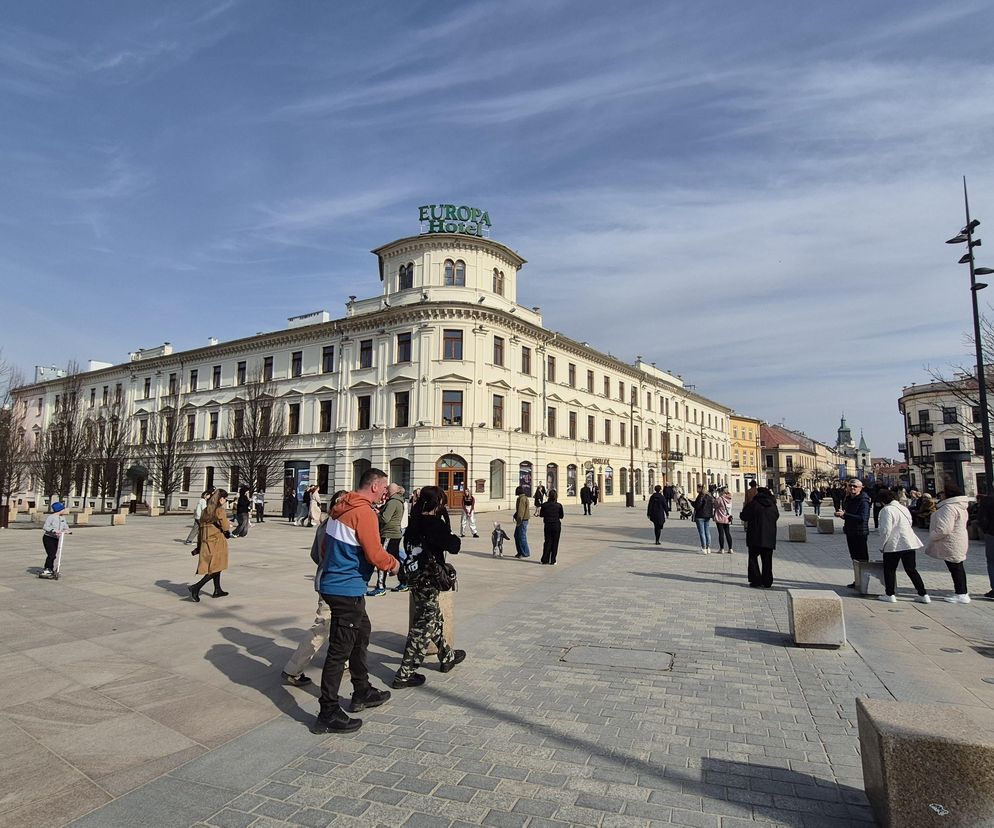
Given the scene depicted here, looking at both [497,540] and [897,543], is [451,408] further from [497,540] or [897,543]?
[897,543]

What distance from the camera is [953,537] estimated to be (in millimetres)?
8859

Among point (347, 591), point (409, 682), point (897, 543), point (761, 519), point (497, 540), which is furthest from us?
point (497, 540)

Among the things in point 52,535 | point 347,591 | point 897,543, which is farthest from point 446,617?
point 52,535

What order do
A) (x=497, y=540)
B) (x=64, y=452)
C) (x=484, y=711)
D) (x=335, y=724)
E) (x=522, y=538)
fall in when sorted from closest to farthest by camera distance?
(x=335, y=724) < (x=484, y=711) < (x=522, y=538) < (x=497, y=540) < (x=64, y=452)

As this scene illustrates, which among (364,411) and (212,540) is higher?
(364,411)

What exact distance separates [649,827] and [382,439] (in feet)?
110

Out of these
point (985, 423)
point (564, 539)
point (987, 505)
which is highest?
point (985, 423)

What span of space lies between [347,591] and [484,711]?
1.51 m

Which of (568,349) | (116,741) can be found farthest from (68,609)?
(568,349)

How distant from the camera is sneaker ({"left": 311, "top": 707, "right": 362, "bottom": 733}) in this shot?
4367 millimetres

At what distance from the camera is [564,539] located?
1966 centimetres

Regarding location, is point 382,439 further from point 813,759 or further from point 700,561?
point 813,759

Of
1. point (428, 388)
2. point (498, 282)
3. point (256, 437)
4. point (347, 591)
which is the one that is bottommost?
point (347, 591)

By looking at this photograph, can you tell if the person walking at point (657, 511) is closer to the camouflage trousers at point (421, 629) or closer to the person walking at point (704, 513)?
the person walking at point (704, 513)
